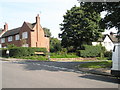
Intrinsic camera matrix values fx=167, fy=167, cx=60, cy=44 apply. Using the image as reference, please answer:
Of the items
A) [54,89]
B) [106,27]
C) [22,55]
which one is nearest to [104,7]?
[106,27]

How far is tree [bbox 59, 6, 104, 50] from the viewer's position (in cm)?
4288

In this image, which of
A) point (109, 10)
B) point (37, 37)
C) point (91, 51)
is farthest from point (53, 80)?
point (37, 37)

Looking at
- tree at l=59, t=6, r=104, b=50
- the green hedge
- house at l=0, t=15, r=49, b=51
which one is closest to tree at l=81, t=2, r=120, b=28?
the green hedge

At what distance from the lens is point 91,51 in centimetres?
4184

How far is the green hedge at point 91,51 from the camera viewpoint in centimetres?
4028

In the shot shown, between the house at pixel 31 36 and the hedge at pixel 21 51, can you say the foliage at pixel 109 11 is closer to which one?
the hedge at pixel 21 51

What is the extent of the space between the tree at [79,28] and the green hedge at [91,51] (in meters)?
3.08

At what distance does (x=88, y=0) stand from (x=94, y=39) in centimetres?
3120

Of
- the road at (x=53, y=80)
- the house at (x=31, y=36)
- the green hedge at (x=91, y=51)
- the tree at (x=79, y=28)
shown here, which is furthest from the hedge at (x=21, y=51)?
the road at (x=53, y=80)

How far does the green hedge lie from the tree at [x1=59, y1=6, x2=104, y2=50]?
3083 mm

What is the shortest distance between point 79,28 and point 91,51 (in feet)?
22.1

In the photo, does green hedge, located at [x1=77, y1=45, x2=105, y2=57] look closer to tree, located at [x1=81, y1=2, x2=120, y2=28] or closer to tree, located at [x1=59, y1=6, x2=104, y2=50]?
tree, located at [x1=59, y1=6, x2=104, y2=50]

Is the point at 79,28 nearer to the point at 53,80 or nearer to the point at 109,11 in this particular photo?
the point at 109,11

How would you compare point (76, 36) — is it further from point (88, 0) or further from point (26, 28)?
point (88, 0)
